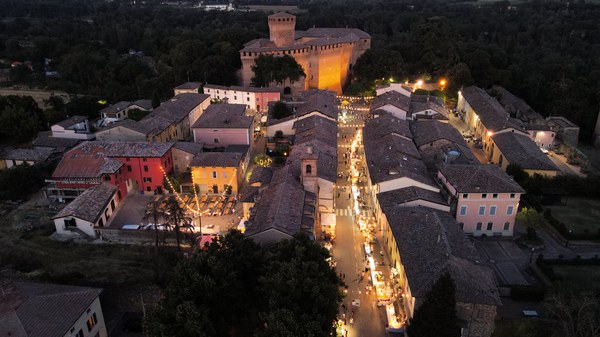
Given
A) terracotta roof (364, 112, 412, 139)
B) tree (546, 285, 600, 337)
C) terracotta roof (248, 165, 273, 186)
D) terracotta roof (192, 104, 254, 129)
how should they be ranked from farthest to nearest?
terracotta roof (192, 104, 254, 129) < terracotta roof (364, 112, 412, 139) < terracotta roof (248, 165, 273, 186) < tree (546, 285, 600, 337)

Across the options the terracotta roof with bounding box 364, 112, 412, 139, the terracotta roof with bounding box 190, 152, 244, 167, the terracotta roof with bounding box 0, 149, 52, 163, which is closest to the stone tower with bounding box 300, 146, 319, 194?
the terracotta roof with bounding box 190, 152, 244, 167

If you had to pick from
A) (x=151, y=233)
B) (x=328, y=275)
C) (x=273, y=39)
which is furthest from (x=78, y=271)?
(x=273, y=39)

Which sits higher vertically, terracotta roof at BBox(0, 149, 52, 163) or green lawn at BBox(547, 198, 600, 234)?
terracotta roof at BBox(0, 149, 52, 163)

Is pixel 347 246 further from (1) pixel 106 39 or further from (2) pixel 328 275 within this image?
(1) pixel 106 39

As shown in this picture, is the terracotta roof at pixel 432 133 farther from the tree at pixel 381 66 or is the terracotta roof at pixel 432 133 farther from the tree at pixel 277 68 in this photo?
the tree at pixel 277 68

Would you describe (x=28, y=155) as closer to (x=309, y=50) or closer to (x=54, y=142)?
(x=54, y=142)

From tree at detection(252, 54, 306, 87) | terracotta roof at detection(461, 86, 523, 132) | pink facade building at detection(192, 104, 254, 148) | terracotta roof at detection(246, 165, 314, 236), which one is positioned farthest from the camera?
tree at detection(252, 54, 306, 87)

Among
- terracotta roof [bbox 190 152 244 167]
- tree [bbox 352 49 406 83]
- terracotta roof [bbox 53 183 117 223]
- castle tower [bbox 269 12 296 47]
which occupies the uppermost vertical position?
castle tower [bbox 269 12 296 47]

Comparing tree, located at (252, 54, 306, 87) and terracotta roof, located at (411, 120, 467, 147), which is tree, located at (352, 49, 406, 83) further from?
terracotta roof, located at (411, 120, 467, 147)
